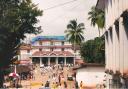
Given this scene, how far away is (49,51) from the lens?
16262 cm

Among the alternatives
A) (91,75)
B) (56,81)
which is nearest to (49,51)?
(56,81)

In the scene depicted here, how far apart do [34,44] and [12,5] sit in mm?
127744

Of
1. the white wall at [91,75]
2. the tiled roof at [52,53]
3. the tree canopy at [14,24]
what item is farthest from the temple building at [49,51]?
the tree canopy at [14,24]

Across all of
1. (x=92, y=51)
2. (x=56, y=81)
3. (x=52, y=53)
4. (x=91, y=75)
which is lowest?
(x=56, y=81)

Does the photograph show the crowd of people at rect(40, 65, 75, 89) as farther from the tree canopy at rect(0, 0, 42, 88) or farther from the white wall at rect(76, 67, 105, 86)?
the tree canopy at rect(0, 0, 42, 88)

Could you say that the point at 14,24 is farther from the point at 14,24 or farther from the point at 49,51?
the point at 49,51

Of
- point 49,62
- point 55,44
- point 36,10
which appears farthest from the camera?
point 55,44

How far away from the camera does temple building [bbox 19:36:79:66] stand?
517ft

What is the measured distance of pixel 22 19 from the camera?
41.2 m

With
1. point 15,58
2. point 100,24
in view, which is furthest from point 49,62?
point 15,58

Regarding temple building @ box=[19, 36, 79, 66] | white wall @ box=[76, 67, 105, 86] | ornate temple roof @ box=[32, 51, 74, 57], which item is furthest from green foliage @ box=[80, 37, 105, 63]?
ornate temple roof @ box=[32, 51, 74, 57]

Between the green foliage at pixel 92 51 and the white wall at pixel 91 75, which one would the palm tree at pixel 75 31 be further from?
the white wall at pixel 91 75

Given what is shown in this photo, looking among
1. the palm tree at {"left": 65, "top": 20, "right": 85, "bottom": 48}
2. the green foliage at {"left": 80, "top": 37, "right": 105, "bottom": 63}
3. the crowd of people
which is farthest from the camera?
the palm tree at {"left": 65, "top": 20, "right": 85, "bottom": 48}

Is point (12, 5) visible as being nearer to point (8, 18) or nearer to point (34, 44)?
point (8, 18)
